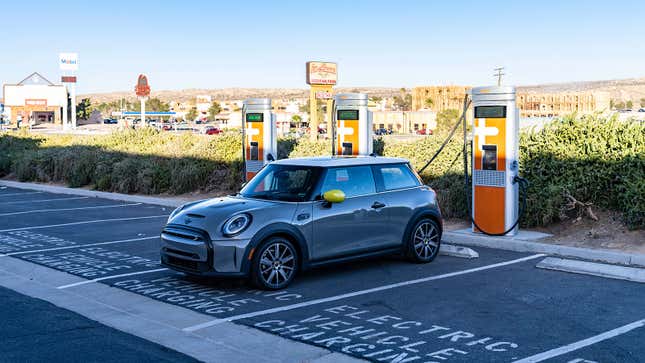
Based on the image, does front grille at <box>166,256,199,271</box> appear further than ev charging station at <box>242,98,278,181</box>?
No

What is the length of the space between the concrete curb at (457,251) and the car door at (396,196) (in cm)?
133

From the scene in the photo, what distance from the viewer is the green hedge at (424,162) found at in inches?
494

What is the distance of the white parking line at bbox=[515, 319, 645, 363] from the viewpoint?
6328 millimetres

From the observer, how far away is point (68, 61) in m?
76.1

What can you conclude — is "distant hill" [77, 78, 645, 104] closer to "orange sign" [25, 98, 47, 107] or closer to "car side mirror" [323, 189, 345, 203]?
"orange sign" [25, 98, 47, 107]

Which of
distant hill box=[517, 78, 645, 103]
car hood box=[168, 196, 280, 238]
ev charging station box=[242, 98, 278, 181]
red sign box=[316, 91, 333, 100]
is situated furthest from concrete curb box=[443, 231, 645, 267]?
distant hill box=[517, 78, 645, 103]

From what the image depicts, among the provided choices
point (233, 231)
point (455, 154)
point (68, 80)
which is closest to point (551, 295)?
point (233, 231)

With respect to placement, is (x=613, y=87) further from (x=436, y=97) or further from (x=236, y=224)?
(x=236, y=224)

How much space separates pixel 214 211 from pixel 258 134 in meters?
8.10

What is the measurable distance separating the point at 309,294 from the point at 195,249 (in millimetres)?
1443

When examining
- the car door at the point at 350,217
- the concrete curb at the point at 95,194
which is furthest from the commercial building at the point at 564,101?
the car door at the point at 350,217

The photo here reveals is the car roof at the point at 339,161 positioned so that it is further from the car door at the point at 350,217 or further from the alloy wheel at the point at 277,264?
the alloy wheel at the point at 277,264

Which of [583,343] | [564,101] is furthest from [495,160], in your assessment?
[564,101]

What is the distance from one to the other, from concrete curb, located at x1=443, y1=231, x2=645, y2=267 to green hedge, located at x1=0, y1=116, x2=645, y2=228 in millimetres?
1160
